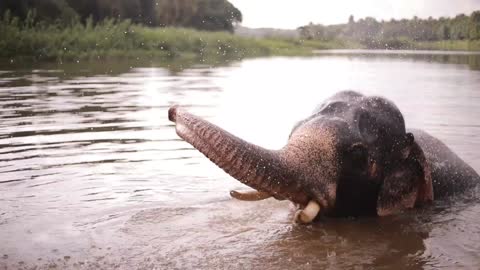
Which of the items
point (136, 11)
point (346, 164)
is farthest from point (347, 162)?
point (136, 11)

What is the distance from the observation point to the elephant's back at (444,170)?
5949 mm

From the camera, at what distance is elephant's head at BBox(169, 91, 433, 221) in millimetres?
4555

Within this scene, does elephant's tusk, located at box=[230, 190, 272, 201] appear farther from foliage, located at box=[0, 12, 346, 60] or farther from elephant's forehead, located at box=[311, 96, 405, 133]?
foliage, located at box=[0, 12, 346, 60]

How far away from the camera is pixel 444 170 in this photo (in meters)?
6.04

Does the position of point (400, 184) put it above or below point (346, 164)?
below

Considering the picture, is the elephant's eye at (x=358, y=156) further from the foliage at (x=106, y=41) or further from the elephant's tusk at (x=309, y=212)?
the foliage at (x=106, y=41)

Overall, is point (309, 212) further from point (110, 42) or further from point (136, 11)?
point (136, 11)

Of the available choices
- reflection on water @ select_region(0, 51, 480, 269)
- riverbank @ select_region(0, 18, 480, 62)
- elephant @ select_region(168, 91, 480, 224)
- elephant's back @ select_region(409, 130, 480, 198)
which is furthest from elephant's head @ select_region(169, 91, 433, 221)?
riverbank @ select_region(0, 18, 480, 62)

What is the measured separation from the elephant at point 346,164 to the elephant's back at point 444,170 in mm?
531

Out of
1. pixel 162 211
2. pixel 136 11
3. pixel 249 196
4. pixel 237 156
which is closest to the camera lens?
pixel 237 156

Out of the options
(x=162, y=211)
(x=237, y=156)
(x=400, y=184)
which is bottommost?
(x=162, y=211)

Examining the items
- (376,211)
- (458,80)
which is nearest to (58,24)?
(458,80)

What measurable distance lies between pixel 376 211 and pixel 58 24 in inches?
1216

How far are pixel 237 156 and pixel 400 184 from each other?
1595 millimetres
